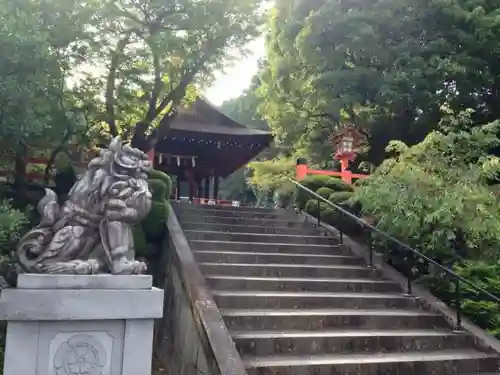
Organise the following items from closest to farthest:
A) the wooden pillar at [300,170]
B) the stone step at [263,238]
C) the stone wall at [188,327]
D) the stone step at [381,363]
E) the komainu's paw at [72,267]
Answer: the komainu's paw at [72,267] → the stone wall at [188,327] → the stone step at [381,363] → the stone step at [263,238] → the wooden pillar at [300,170]

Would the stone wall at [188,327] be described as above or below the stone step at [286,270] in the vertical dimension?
below

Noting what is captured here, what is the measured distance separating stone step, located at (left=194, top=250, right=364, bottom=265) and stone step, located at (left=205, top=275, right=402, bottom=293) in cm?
62

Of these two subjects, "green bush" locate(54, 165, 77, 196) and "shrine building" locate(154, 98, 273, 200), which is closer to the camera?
A: "green bush" locate(54, 165, 77, 196)

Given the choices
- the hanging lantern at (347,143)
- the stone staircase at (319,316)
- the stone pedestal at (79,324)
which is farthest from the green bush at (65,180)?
the hanging lantern at (347,143)

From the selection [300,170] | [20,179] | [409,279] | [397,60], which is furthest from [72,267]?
[397,60]

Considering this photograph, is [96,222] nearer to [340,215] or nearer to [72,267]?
[72,267]

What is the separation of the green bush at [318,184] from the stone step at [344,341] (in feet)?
15.0

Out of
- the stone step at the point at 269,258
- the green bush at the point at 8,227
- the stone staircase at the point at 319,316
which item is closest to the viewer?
the stone staircase at the point at 319,316

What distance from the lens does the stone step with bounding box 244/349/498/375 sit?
477 cm

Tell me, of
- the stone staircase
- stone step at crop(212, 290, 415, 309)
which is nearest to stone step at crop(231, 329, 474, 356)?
the stone staircase

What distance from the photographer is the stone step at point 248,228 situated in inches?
337

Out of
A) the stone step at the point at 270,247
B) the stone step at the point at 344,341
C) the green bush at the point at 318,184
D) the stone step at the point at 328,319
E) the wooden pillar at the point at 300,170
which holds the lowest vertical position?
the stone step at the point at 344,341

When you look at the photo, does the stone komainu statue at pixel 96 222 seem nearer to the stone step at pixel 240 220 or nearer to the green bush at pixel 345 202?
the stone step at pixel 240 220

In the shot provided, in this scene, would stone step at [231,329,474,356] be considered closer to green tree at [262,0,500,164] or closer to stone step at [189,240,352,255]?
stone step at [189,240,352,255]
